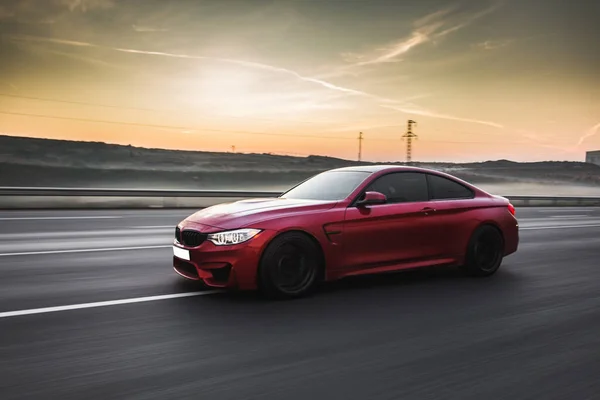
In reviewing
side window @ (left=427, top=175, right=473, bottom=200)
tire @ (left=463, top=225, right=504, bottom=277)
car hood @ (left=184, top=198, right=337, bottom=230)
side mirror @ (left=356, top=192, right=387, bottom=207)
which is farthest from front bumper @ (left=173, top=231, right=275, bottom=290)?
tire @ (left=463, top=225, right=504, bottom=277)

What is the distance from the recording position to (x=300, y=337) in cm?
482

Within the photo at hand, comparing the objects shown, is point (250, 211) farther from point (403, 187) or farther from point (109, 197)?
point (109, 197)

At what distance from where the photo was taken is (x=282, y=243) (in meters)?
5.97

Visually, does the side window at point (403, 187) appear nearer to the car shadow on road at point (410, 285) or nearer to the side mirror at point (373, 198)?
the side mirror at point (373, 198)

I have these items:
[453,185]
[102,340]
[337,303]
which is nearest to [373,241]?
[337,303]

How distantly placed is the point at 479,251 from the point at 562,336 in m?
2.73

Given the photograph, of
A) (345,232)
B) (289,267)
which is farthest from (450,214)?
(289,267)

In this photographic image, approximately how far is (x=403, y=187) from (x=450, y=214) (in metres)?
0.73

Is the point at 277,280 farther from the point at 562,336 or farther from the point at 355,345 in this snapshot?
the point at 562,336

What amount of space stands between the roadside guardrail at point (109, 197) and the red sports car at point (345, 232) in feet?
47.3

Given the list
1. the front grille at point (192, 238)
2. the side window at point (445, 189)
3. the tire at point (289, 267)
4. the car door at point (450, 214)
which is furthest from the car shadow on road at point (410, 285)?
the side window at point (445, 189)

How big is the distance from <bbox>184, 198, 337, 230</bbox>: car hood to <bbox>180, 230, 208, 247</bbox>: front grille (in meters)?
0.14

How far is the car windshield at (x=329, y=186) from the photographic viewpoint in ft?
22.6

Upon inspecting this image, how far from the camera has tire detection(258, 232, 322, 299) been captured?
5906 millimetres
